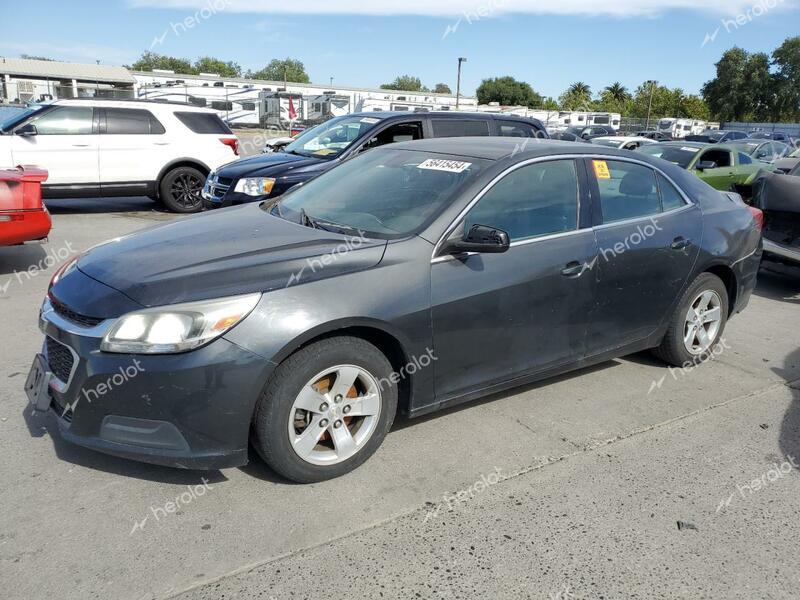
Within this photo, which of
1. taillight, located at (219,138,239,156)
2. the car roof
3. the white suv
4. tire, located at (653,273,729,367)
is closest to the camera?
the car roof

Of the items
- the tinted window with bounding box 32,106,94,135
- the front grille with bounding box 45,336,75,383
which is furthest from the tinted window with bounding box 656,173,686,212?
the tinted window with bounding box 32,106,94,135

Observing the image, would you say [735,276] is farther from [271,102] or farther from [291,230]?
[271,102]

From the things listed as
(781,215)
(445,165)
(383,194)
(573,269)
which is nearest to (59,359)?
(383,194)

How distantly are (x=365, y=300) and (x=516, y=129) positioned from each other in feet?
21.9

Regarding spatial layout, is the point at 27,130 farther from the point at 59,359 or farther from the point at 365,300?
the point at 365,300

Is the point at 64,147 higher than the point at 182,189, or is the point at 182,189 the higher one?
the point at 64,147

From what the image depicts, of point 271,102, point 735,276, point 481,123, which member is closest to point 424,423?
point 735,276

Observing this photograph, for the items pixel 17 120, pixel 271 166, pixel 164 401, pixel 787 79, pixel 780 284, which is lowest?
pixel 780 284

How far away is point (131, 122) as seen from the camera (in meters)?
10.6

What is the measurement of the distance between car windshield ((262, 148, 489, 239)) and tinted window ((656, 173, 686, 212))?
1.56m

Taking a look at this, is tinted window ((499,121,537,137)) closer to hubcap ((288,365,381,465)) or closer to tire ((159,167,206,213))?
tire ((159,167,206,213))

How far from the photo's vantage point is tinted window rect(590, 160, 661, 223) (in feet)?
13.9

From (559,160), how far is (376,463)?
2.16 meters

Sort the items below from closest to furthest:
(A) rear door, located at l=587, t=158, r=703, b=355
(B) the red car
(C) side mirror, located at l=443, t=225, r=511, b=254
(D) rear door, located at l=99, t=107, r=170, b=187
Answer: (C) side mirror, located at l=443, t=225, r=511, b=254
(A) rear door, located at l=587, t=158, r=703, b=355
(B) the red car
(D) rear door, located at l=99, t=107, r=170, b=187
